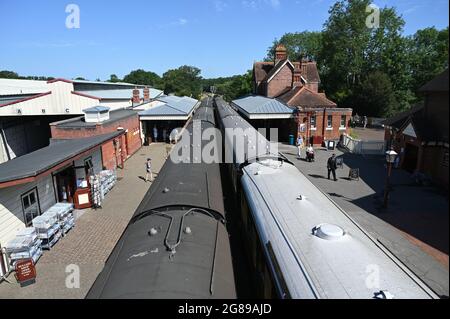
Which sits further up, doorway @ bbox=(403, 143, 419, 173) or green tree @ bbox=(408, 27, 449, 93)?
green tree @ bbox=(408, 27, 449, 93)

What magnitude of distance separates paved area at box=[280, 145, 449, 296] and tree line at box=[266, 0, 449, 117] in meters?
15.4

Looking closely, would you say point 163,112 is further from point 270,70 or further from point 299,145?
point 270,70

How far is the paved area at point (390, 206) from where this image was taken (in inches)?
350

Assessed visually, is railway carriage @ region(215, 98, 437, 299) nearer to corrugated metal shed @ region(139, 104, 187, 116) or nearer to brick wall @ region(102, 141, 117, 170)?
brick wall @ region(102, 141, 117, 170)

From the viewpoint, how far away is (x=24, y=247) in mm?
8711

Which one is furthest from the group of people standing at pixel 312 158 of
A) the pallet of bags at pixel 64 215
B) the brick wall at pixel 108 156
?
the pallet of bags at pixel 64 215

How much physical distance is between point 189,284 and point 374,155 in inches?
886

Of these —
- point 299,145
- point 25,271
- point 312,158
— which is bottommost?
point 25,271

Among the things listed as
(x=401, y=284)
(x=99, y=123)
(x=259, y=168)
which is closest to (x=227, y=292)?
(x=401, y=284)

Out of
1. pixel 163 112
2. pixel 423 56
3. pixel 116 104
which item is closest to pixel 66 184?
pixel 163 112

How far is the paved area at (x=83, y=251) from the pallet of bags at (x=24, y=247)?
37cm

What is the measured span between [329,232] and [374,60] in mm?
43788

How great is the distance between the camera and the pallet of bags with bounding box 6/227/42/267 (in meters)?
8.67

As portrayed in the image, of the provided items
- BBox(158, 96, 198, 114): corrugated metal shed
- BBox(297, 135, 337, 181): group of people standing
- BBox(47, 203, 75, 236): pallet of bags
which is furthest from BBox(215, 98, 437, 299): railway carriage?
BBox(158, 96, 198, 114): corrugated metal shed
